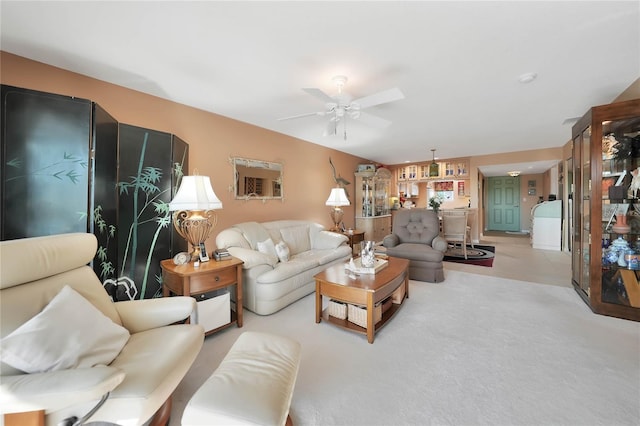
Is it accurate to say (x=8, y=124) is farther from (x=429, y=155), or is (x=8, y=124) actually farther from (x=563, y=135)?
(x=563, y=135)

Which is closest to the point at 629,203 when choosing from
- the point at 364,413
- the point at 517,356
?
the point at 517,356

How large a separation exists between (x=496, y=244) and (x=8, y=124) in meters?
8.38

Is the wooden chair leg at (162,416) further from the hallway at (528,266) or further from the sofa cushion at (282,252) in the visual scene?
the hallway at (528,266)

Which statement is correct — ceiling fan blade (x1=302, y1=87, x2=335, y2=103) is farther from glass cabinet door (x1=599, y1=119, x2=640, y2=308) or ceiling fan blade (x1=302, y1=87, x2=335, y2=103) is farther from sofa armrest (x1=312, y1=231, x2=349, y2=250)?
glass cabinet door (x1=599, y1=119, x2=640, y2=308)

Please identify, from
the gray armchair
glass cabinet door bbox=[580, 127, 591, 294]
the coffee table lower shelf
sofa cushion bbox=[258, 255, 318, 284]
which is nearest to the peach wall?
sofa cushion bbox=[258, 255, 318, 284]

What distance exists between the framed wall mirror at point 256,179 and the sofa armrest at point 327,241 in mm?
988

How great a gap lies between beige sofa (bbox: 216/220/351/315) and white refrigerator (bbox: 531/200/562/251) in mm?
5183

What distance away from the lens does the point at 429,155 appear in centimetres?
636

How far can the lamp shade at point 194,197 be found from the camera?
213cm

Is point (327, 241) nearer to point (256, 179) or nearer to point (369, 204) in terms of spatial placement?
point (256, 179)

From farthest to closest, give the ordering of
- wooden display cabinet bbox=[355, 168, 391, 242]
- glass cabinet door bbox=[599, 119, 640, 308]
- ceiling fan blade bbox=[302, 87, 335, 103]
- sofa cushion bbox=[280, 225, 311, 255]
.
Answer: wooden display cabinet bbox=[355, 168, 391, 242] → sofa cushion bbox=[280, 225, 311, 255] → glass cabinet door bbox=[599, 119, 640, 308] → ceiling fan blade bbox=[302, 87, 335, 103]

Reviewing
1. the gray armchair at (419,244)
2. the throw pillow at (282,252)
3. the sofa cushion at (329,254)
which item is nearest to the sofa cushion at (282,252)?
the throw pillow at (282,252)

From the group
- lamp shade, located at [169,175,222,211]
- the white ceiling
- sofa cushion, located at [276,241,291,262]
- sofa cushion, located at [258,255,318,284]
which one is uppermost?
the white ceiling

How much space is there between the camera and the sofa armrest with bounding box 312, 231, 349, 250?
156 inches
